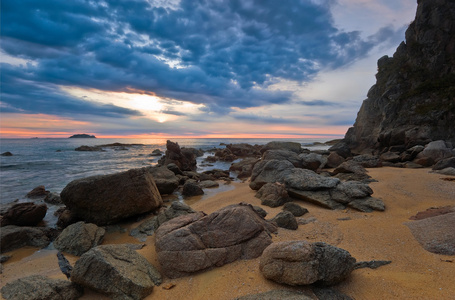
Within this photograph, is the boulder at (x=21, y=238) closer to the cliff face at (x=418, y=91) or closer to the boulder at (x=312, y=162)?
the boulder at (x=312, y=162)

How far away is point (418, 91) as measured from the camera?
30.4 meters

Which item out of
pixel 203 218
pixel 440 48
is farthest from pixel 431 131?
pixel 203 218

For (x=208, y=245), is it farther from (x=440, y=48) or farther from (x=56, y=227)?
(x=440, y=48)

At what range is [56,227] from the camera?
373 inches

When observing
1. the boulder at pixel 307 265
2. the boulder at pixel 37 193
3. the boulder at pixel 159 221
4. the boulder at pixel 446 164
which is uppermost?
the boulder at pixel 446 164

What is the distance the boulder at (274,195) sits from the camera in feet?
30.6

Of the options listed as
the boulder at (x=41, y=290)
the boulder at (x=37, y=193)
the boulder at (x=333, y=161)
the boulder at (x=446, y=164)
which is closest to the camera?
the boulder at (x=41, y=290)

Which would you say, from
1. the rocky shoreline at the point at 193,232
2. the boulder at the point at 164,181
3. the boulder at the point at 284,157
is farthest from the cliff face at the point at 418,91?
the boulder at the point at 164,181

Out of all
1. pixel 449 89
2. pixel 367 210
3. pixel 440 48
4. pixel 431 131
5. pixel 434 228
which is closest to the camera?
pixel 434 228

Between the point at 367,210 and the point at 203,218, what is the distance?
560cm

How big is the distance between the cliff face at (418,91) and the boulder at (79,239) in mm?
28517

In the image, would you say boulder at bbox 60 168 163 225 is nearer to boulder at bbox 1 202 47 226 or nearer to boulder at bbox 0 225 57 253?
boulder at bbox 0 225 57 253

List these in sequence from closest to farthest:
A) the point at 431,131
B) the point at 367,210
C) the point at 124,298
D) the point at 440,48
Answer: the point at 124,298
the point at 367,210
the point at 431,131
the point at 440,48

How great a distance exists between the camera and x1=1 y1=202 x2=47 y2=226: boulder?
9180 mm
